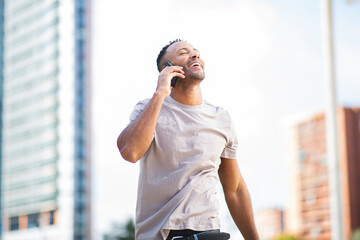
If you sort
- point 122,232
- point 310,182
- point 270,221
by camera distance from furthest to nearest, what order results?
point 270,221 → point 310,182 → point 122,232

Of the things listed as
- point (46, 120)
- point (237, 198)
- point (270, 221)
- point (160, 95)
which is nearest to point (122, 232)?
point (46, 120)

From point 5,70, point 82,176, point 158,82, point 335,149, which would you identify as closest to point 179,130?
point 158,82

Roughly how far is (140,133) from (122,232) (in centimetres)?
3751

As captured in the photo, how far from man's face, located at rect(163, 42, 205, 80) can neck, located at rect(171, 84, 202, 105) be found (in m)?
0.04

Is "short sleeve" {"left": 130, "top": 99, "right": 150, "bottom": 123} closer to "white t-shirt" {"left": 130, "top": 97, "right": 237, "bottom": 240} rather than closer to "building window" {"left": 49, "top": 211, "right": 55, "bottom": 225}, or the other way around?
"white t-shirt" {"left": 130, "top": 97, "right": 237, "bottom": 240}

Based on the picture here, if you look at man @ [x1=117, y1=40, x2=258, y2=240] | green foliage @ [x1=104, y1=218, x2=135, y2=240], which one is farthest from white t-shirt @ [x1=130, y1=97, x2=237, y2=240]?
green foliage @ [x1=104, y1=218, x2=135, y2=240]

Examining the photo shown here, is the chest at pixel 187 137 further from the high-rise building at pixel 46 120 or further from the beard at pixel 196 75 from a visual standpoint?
the high-rise building at pixel 46 120

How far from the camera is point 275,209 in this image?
78.9 metres

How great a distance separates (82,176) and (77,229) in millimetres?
5105

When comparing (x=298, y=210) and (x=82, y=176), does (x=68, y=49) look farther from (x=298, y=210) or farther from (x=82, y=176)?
(x=298, y=210)

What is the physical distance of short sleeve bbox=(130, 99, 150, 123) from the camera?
168 cm

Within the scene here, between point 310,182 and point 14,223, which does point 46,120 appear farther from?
point 310,182

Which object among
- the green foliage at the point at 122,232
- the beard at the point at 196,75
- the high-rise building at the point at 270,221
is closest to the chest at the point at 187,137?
the beard at the point at 196,75

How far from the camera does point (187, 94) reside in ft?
5.80
